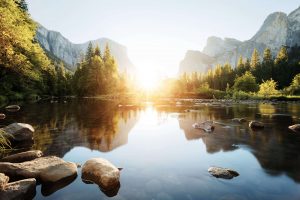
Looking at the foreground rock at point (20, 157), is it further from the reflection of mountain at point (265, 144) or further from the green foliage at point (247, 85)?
the green foliage at point (247, 85)

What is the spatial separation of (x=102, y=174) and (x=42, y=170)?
2109 millimetres

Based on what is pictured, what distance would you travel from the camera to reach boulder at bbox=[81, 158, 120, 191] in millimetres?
7602

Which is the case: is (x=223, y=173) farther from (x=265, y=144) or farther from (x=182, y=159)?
(x=265, y=144)

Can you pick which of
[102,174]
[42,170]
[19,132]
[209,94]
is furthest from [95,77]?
[102,174]

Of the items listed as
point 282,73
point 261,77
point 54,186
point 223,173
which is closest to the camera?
point 54,186

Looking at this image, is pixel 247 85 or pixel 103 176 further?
pixel 247 85

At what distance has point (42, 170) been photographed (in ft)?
26.2

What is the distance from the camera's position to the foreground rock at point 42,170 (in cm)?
780

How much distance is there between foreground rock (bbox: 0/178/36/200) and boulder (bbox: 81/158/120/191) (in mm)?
1679

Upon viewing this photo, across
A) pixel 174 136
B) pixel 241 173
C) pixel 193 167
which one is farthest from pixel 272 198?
pixel 174 136

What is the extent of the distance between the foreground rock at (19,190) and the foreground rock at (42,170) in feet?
2.23

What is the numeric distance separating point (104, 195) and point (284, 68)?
399 ft

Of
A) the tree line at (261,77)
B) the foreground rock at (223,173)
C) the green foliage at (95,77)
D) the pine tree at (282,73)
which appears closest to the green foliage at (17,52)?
the foreground rock at (223,173)

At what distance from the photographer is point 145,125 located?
2156 centimetres
